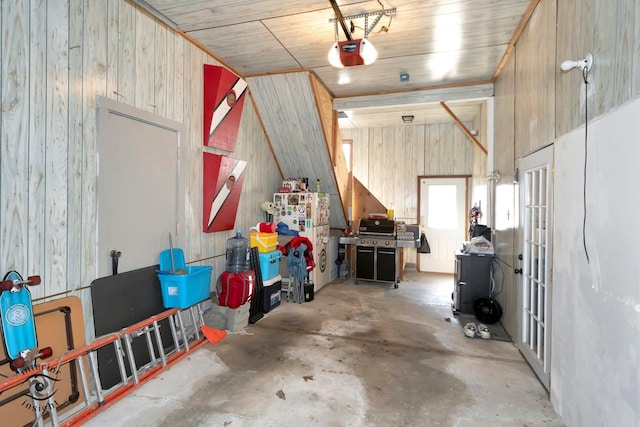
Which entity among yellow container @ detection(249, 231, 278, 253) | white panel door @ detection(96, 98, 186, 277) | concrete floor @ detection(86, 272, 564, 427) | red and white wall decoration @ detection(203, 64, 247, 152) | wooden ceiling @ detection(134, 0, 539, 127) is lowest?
concrete floor @ detection(86, 272, 564, 427)

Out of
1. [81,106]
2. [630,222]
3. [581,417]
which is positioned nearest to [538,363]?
[581,417]

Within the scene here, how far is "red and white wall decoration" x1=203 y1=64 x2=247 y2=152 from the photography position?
4078 millimetres

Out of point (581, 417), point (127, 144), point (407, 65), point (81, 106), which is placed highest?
point (407, 65)

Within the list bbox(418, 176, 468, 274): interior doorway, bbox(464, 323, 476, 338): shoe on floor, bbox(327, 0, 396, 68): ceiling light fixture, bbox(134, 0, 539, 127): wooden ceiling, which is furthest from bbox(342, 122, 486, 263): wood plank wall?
bbox(327, 0, 396, 68): ceiling light fixture

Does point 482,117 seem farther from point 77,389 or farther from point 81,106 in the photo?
point 77,389

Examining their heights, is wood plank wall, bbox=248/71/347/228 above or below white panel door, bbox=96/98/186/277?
above

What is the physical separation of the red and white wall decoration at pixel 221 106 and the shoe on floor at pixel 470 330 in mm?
3756

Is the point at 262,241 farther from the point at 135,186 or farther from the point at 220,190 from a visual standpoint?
the point at 135,186

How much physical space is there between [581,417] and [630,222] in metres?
1.31

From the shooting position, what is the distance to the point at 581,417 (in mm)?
2062

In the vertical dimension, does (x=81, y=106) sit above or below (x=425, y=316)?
above

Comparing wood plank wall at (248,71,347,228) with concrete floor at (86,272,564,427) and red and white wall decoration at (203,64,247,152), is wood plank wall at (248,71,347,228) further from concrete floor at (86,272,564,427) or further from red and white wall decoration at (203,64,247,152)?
concrete floor at (86,272,564,427)

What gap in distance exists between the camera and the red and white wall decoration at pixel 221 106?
4.08m

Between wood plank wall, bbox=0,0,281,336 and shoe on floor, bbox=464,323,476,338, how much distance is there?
12.5 ft
